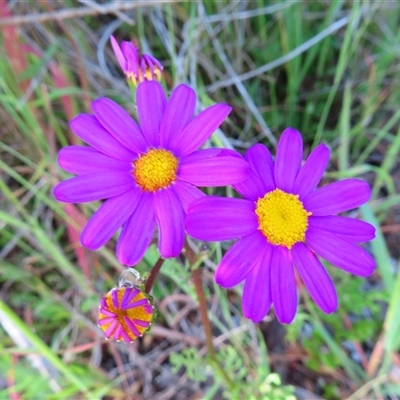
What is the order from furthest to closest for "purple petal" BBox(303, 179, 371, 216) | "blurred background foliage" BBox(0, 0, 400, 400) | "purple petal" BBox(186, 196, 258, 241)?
"blurred background foliage" BBox(0, 0, 400, 400) → "purple petal" BBox(303, 179, 371, 216) → "purple petal" BBox(186, 196, 258, 241)

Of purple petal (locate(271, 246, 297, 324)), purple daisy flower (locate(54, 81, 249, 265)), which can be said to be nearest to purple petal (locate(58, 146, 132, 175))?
A: purple daisy flower (locate(54, 81, 249, 265))

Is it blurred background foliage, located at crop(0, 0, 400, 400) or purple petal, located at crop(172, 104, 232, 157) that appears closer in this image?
purple petal, located at crop(172, 104, 232, 157)

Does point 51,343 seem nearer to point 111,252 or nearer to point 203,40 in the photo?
point 111,252

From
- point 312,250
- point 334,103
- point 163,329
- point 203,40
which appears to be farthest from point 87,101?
point 312,250

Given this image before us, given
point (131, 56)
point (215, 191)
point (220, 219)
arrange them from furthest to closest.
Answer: point (215, 191)
point (131, 56)
point (220, 219)

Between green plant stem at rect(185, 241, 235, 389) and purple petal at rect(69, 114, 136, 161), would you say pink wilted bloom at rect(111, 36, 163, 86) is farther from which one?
green plant stem at rect(185, 241, 235, 389)

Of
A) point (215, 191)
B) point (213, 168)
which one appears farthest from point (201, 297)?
point (215, 191)

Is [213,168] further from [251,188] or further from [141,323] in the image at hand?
[141,323]
